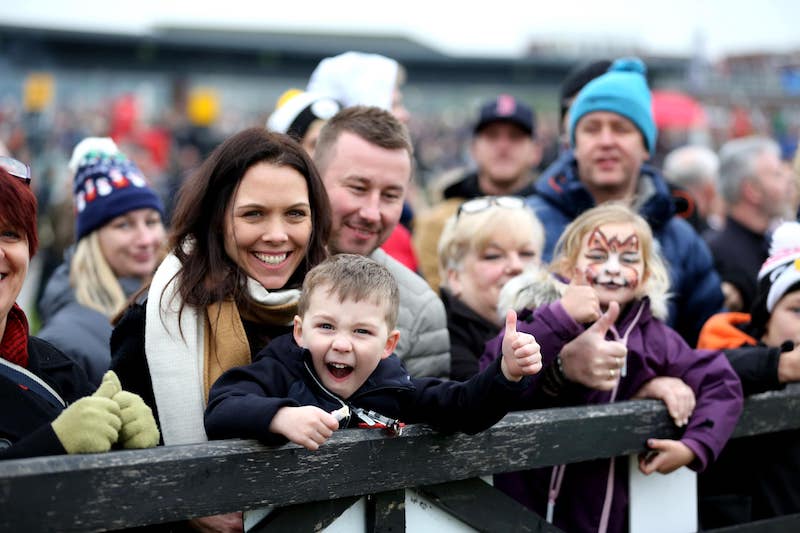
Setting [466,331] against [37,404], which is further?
[466,331]

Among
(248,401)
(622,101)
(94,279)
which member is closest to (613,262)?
(622,101)

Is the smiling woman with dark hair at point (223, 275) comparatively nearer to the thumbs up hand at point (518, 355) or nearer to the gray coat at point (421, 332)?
the gray coat at point (421, 332)

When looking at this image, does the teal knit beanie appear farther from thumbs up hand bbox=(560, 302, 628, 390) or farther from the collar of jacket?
thumbs up hand bbox=(560, 302, 628, 390)

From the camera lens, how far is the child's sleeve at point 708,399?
316 centimetres

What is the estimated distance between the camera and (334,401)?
8.50 ft

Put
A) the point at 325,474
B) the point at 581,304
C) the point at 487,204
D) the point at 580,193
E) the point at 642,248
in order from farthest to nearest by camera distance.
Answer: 1. the point at 580,193
2. the point at 487,204
3. the point at 642,248
4. the point at 581,304
5. the point at 325,474

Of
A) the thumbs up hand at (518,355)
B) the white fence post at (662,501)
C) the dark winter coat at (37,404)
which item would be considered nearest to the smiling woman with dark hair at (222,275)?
the dark winter coat at (37,404)

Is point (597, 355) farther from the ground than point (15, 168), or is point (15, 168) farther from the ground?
point (15, 168)

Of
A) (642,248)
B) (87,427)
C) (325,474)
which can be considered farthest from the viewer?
(642,248)

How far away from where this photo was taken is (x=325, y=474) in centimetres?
243

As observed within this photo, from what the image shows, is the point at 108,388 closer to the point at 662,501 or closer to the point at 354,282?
the point at 354,282

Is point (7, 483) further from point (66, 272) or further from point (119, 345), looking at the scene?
point (66, 272)

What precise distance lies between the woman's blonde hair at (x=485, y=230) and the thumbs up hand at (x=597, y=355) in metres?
0.91

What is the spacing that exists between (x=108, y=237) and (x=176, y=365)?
231cm
